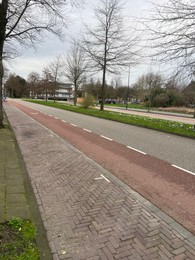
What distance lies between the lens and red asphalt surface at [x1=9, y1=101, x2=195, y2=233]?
13.3ft

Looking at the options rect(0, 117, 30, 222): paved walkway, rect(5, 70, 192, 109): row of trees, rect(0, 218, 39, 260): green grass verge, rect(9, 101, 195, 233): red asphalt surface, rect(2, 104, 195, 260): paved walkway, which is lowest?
rect(2, 104, 195, 260): paved walkway

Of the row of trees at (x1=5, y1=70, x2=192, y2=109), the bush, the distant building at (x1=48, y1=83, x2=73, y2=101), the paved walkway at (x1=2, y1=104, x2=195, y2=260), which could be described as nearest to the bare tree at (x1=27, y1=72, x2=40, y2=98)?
the row of trees at (x1=5, y1=70, x2=192, y2=109)

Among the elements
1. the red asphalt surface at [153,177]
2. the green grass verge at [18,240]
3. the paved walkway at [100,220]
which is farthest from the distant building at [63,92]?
the green grass verge at [18,240]

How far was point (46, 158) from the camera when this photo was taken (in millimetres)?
7090

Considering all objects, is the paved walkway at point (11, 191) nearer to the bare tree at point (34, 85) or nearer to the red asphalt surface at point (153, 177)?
the red asphalt surface at point (153, 177)

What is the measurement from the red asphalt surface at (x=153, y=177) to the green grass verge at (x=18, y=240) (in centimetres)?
214

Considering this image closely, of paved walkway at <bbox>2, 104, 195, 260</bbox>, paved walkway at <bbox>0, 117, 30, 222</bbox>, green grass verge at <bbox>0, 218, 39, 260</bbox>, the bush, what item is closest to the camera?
green grass verge at <bbox>0, 218, 39, 260</bbox>

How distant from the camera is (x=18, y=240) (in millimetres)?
2896

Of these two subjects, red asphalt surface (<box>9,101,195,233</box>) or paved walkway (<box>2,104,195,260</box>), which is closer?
paved walkway (<box>2,104,195,260</box>)

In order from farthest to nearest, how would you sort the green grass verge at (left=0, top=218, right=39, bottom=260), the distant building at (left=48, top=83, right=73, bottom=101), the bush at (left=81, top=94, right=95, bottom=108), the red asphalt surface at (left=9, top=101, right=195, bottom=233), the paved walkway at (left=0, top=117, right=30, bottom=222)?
the distant building at (left=48, top=83, right=73, bottom=101), the bush at (left=81, top=94, right=95, bottom=108), the red asphalt surface at (left=9, top=101, right=195, bottom=233), the paved walkway at (left=0, top=117, right=30, bottom=222), the green grass verge at (left=0, top=218, right=39, bottom=260)

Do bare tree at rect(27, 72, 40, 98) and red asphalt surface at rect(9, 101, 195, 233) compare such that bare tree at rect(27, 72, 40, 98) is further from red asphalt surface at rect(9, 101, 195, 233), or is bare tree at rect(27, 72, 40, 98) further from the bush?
red asphalt surface at rect(9, 101, 195, 233)

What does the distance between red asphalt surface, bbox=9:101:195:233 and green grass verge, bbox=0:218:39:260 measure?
2141mm

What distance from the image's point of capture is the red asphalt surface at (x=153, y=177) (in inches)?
160

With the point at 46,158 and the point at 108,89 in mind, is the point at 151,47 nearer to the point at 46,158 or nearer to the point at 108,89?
the point at 46,158
